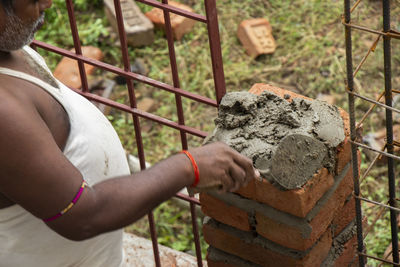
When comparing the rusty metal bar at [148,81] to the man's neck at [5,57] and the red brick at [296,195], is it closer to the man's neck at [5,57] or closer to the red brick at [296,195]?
the red brick at [296,195]

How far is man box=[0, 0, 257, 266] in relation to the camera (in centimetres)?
162

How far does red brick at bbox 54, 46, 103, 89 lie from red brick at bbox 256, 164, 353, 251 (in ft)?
10.4

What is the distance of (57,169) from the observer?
164 cm

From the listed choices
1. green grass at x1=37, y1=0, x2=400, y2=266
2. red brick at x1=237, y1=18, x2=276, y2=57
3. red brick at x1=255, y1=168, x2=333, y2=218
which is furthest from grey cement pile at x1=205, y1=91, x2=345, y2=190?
red brick at x1=237, y1=18, x2=276, y2=57

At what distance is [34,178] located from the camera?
162 cm

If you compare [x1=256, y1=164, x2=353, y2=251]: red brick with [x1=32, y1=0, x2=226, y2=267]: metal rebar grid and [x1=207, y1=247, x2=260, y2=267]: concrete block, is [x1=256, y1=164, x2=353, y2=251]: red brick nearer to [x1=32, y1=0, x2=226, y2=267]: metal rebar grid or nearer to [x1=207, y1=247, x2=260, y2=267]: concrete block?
[x1=207, y1=247, x2=260, y2=267]: concrete block

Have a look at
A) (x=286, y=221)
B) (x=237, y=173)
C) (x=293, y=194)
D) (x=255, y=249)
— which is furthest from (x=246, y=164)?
(x=255, y=249)

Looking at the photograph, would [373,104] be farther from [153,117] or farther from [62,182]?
[62,182]

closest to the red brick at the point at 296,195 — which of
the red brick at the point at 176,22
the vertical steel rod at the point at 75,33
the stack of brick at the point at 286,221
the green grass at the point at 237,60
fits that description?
the stack of brick at the point at 286,221

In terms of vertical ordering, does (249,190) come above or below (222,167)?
below

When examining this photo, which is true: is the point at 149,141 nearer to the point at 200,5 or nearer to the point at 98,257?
the point at 200,5

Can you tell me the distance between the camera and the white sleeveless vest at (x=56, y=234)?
1.96 meters

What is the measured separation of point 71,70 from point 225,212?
3211mm

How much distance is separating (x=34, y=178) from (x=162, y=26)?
4075mm
